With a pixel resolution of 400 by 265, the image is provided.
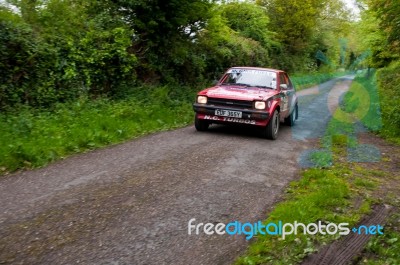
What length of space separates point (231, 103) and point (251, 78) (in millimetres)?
1539

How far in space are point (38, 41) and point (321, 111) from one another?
11.4m

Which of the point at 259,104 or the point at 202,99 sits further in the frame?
the point at 202,99

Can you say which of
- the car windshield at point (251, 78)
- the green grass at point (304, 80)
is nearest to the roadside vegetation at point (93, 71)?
the car windshield at point (251, 78)

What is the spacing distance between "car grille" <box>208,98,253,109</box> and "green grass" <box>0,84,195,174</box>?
5.58 ft

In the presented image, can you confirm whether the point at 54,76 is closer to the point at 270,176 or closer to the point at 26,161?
the point at 26,161

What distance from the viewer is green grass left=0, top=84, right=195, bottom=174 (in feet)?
20.5

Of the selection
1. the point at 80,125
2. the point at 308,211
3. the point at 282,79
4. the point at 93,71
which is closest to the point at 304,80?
the point at 282,79

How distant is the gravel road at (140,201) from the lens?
3602 millimetres

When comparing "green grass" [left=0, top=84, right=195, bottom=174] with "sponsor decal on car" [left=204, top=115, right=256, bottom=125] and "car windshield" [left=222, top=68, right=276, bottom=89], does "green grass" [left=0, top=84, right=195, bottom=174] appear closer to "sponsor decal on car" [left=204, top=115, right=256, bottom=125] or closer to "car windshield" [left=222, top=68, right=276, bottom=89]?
"sponsor decal on car" [left=204, top=115, right=256, bottom=125]

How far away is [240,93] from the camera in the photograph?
8805 millimetres

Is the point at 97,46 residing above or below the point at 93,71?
above

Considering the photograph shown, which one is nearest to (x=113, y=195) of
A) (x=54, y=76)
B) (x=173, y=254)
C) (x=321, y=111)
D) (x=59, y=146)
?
(x=173, y=254)

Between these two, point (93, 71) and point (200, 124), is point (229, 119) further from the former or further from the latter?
point (93, 71)

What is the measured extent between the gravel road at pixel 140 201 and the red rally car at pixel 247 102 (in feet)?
2.96
